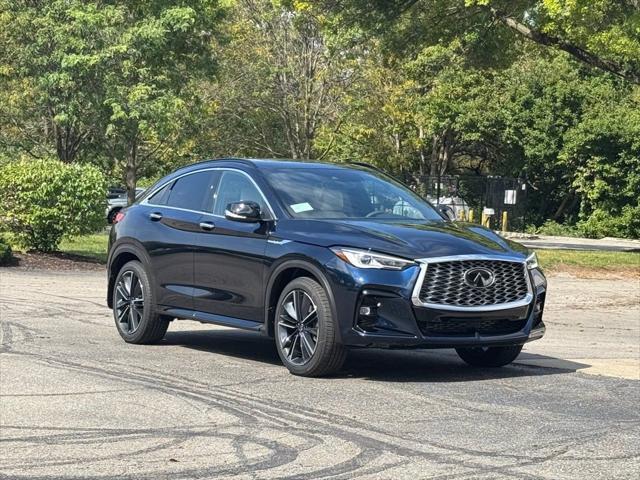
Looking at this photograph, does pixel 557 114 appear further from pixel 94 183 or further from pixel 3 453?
pixel 3 453

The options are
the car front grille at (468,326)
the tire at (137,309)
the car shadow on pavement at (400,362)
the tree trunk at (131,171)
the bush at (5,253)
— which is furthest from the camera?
the tree trunk at (131,171)

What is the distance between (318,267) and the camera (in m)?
8.30

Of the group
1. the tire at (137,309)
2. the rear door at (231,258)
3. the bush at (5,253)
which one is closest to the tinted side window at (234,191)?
the rear door at (231,258)

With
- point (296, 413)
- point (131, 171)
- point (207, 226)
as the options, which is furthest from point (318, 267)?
point (131, 171)

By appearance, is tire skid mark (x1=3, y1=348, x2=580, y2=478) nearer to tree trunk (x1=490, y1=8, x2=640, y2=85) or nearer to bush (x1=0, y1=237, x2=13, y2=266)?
bush (x1=0, y1=237, x2=13, y2=266)

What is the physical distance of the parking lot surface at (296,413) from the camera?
18.8 feet

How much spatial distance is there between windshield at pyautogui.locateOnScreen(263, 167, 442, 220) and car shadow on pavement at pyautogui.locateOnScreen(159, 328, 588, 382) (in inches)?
50.3

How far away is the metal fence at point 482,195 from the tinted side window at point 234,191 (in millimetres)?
37019

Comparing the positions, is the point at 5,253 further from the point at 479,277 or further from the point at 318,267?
the point at 479,277

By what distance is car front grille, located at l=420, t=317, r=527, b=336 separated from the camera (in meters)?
8.10

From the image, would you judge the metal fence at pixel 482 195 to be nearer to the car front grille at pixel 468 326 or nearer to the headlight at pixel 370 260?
the car front grille at pixel 468 326

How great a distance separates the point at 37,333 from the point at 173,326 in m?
1.82

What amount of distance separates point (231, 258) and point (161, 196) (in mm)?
1713

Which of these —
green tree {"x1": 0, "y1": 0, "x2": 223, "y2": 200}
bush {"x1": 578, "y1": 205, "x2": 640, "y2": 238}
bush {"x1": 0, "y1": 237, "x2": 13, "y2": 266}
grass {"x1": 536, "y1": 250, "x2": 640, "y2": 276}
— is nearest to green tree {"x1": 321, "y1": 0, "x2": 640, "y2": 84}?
grass {"x1": 536, "y1": 250, "x2": 640, "y2": 276}
